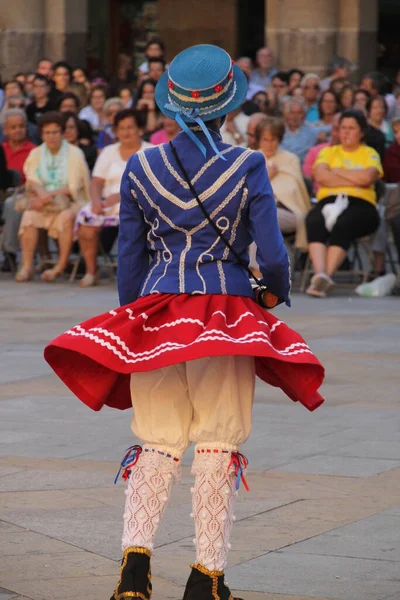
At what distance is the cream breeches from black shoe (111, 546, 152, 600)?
32 cm

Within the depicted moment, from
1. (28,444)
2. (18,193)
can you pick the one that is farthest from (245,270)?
(18,193)

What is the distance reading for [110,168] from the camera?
13.2m

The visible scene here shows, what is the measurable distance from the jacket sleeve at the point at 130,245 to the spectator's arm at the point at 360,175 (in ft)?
25.8

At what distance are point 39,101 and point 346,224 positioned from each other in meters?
6.45

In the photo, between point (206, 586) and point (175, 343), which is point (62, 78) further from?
point (206, 586)

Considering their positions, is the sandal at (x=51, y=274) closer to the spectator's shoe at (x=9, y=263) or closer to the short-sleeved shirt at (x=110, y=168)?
the spectator's shoe at (x=9, y=263)

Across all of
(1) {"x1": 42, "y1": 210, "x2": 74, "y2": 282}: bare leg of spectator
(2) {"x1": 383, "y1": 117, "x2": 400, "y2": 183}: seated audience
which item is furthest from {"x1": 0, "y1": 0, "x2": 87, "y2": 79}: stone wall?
(2) {"x1": 383, "y1": 117, "x2": 400, "y2": 183}: seated audience

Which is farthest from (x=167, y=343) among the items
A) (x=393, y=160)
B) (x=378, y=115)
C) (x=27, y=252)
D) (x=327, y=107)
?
(x=327, y=107)

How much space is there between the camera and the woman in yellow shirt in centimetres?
1245

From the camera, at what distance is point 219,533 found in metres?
4.45

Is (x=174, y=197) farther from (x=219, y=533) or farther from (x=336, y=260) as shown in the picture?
(x=336, y=260)

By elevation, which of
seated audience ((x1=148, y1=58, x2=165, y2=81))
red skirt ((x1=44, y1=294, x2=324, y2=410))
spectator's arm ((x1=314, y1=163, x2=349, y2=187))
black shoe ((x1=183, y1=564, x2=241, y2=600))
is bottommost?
seated audience ((x1=148, y1=58, x2=165, y2=81))

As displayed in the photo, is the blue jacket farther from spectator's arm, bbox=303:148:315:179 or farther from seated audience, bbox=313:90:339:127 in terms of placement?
seated audience, bbox=313:90:339:127

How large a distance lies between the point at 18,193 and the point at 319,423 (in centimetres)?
739
